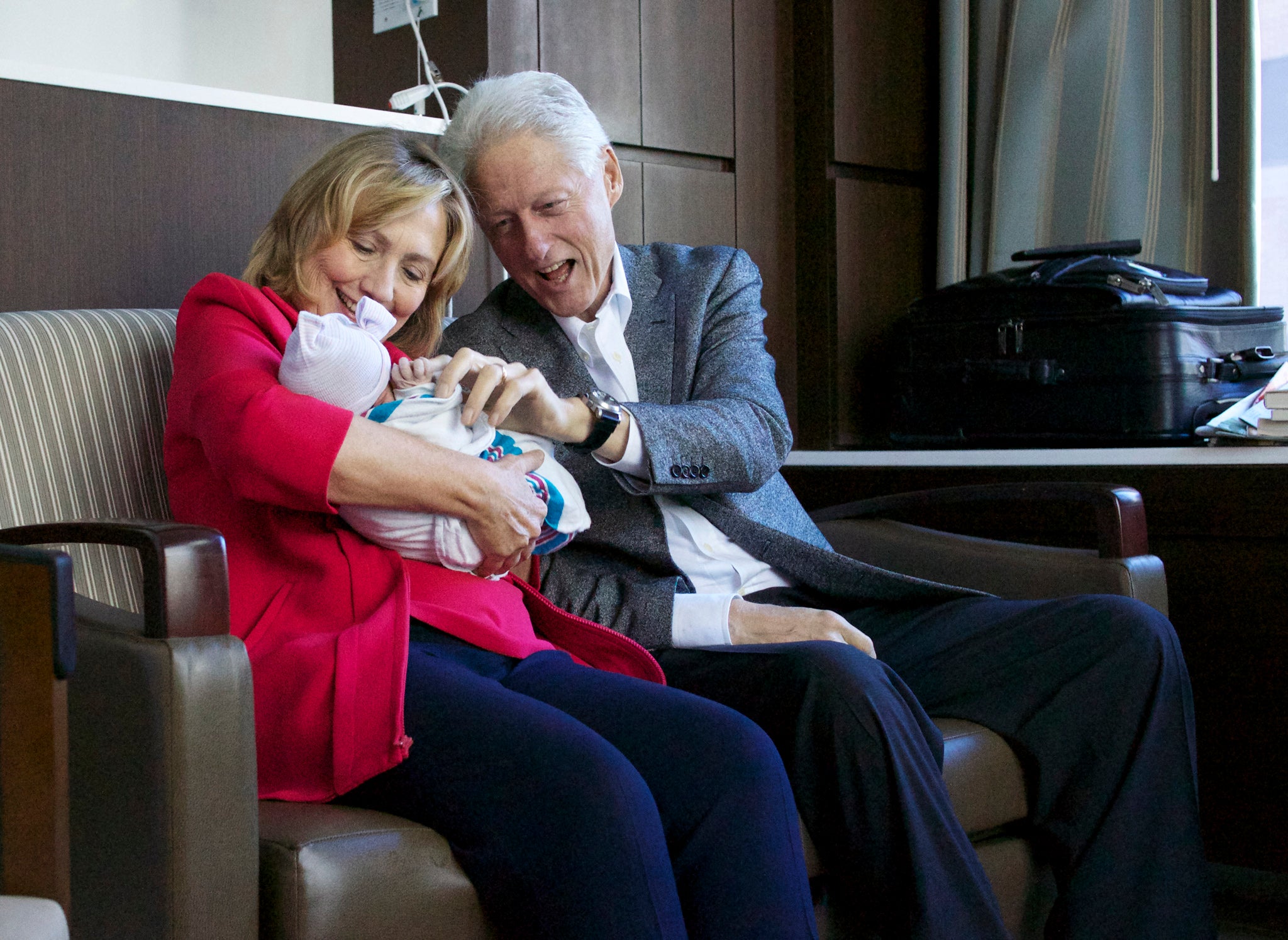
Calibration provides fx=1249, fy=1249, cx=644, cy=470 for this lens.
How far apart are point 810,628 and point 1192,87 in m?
1.73

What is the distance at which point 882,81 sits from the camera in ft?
9.30

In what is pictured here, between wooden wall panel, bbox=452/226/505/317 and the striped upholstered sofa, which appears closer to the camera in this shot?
the striped upholstered sofa

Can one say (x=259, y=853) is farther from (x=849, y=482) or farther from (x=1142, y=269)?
(x=1142, y=269)

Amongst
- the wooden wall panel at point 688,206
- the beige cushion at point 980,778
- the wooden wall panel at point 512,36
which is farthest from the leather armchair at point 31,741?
the wooden wall panel at point 688,206

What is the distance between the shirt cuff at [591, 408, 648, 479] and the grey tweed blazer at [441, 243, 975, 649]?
0.01m

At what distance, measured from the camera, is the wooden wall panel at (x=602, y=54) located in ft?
7.77

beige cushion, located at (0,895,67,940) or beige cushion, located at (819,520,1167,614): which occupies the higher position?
beige cushion, located at (819,520,1167,614)

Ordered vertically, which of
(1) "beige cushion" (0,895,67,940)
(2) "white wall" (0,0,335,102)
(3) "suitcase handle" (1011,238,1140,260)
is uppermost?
(2) "white wall" (0,0,335,102)

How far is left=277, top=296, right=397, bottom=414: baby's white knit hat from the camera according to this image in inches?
47.9

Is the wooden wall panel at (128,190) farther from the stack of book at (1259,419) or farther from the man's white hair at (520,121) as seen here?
the stack of book at (1259,419)

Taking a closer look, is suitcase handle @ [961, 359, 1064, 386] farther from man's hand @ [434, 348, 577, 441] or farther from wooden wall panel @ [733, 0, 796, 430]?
man's hand @ [434, 348, 577, 441]

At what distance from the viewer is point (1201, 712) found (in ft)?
6.58

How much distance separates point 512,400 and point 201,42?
1.97m

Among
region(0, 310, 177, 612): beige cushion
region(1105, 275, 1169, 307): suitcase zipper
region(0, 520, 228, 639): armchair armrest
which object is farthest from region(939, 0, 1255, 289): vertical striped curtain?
region(0, 520, 228, 639): armchair armrest
